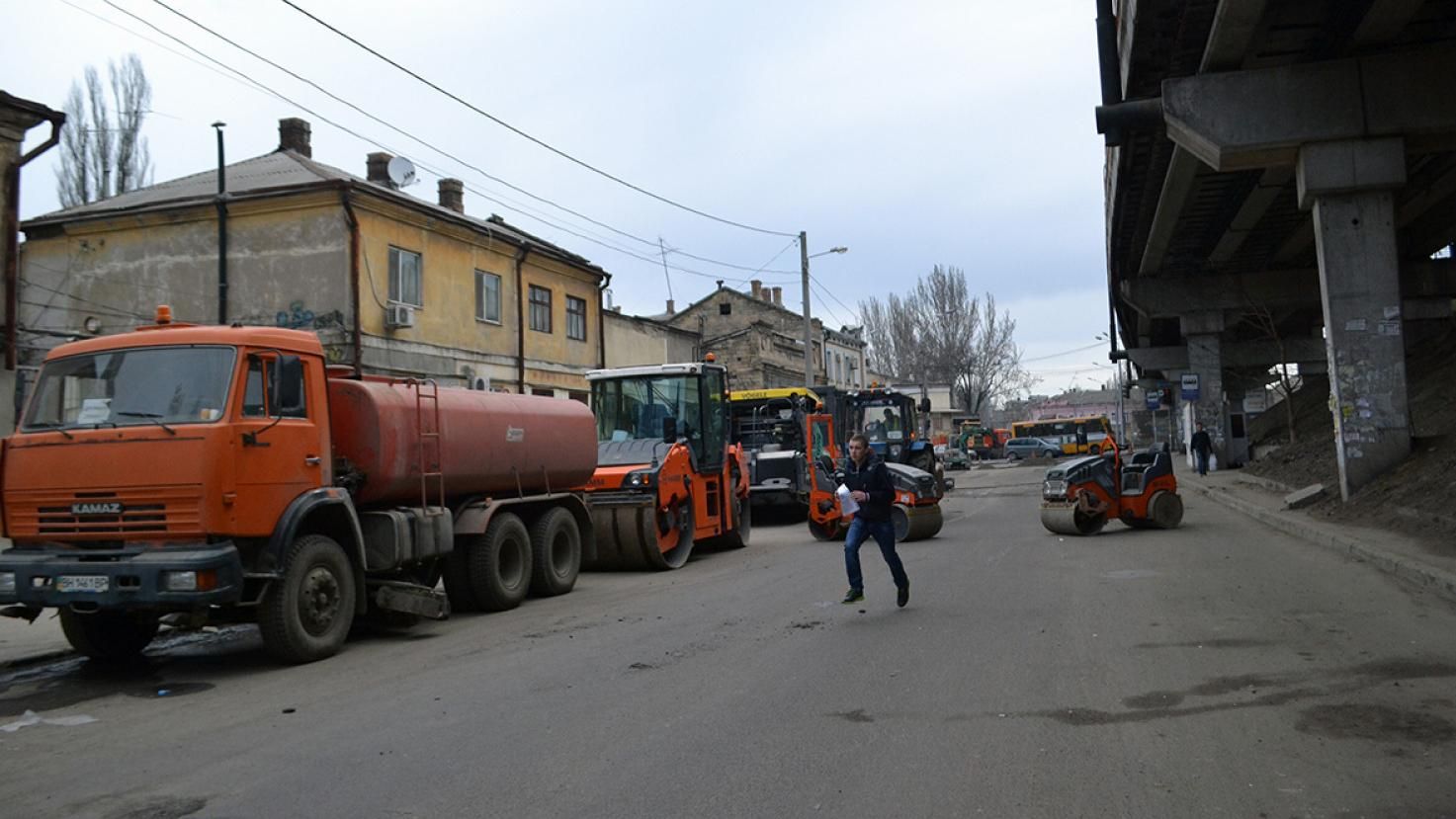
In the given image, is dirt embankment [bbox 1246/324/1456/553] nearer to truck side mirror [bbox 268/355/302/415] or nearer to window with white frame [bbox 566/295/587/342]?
truck side mirror [bbox 268/355/302/415]

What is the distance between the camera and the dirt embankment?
13930mm

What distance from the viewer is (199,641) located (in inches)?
416

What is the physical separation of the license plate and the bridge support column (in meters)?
16.6

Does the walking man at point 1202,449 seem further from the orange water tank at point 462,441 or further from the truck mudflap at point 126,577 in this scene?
the truck mudflap at point 126,577

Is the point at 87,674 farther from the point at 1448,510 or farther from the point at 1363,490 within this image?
the point at 1363,490

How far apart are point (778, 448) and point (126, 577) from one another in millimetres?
15110

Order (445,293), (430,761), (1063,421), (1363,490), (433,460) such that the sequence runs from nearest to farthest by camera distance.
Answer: (430,761), (433,460), (1363,490), (445,293), (1063,421)

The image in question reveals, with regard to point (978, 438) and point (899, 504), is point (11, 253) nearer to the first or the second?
point (899, 504)

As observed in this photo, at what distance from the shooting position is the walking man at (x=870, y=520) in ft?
34.4

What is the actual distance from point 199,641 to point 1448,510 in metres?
14.3

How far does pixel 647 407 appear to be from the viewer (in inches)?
653

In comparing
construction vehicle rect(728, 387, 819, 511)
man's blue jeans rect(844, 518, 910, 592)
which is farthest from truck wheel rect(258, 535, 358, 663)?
construction vehicle rect(728, 387, 819, 511)

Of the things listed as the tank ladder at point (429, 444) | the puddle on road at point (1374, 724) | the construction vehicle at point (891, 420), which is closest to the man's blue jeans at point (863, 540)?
the tank ladder at point (429, 444)

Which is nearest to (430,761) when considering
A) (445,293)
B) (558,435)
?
(558,435)
